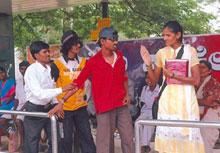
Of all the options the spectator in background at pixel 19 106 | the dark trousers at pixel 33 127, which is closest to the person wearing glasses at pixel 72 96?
the dark trousers at pixel 33 127

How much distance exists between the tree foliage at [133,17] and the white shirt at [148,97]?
175 inches

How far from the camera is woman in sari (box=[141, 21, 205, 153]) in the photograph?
3037 mm

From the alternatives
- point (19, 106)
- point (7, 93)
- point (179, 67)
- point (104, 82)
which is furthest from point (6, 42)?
point (179, 67)

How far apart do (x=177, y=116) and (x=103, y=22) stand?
3.58 m

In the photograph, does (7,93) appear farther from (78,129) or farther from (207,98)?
(207,98)

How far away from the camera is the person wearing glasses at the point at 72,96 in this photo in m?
4.02

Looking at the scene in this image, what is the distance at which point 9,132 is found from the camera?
5660 mm

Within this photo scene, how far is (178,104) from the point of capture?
10.1 feet

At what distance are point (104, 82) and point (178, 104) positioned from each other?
95cm

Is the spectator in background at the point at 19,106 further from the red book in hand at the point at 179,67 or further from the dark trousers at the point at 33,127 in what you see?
the red book in hand at the point at 179,67

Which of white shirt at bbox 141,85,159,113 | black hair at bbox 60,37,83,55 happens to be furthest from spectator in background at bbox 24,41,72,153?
white shirt at bbox 141,85,159,113

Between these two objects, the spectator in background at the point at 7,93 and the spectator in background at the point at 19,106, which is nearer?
the spectator in background at the point at 19,106

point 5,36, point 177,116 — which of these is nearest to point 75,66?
point 177,116

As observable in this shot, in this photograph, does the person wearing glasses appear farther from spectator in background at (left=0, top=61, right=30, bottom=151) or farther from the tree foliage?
the tree foliage
